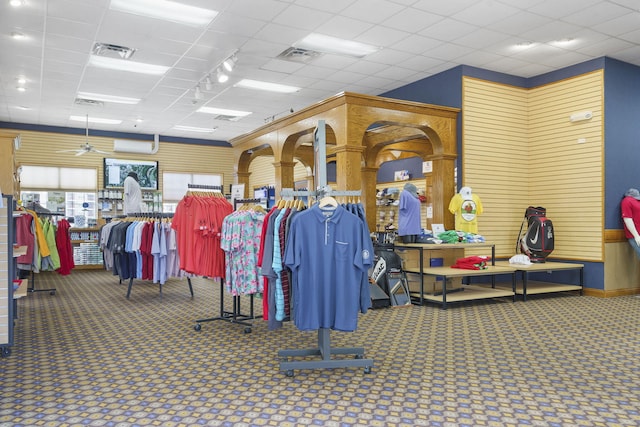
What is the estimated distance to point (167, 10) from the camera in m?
6.43

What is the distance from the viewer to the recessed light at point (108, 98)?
10.5 meters

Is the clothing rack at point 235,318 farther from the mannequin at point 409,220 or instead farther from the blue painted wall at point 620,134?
the blue painted wall at point 620,134

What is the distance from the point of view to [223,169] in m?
16.4

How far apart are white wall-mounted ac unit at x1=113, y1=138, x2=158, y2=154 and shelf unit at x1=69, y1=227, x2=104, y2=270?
8.16 ft

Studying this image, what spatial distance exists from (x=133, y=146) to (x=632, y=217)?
12581 millimetres

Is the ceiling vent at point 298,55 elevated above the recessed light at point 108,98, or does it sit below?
above

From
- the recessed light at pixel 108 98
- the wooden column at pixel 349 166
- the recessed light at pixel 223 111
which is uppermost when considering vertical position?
the recessed light at pixel 108 98

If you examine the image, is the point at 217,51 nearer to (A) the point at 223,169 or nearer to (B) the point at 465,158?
(B) the point at 465,158

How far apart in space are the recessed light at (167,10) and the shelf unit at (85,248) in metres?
8.20

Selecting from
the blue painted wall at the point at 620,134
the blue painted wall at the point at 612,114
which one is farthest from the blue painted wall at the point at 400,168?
the blue painted wall at the point at 620,134

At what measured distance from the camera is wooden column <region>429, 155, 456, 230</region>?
8406 mm

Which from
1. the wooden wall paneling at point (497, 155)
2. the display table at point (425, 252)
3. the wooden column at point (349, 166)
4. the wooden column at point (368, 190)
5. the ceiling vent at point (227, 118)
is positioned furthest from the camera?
the ceiling vent at point (227, 118)

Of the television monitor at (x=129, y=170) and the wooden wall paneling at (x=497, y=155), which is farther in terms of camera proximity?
the television monitor at (x=129, y=170)

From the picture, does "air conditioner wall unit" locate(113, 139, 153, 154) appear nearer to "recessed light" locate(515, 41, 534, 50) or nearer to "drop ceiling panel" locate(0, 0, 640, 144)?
"drop ceiling panel" locate(0, 0, 640, 144)
